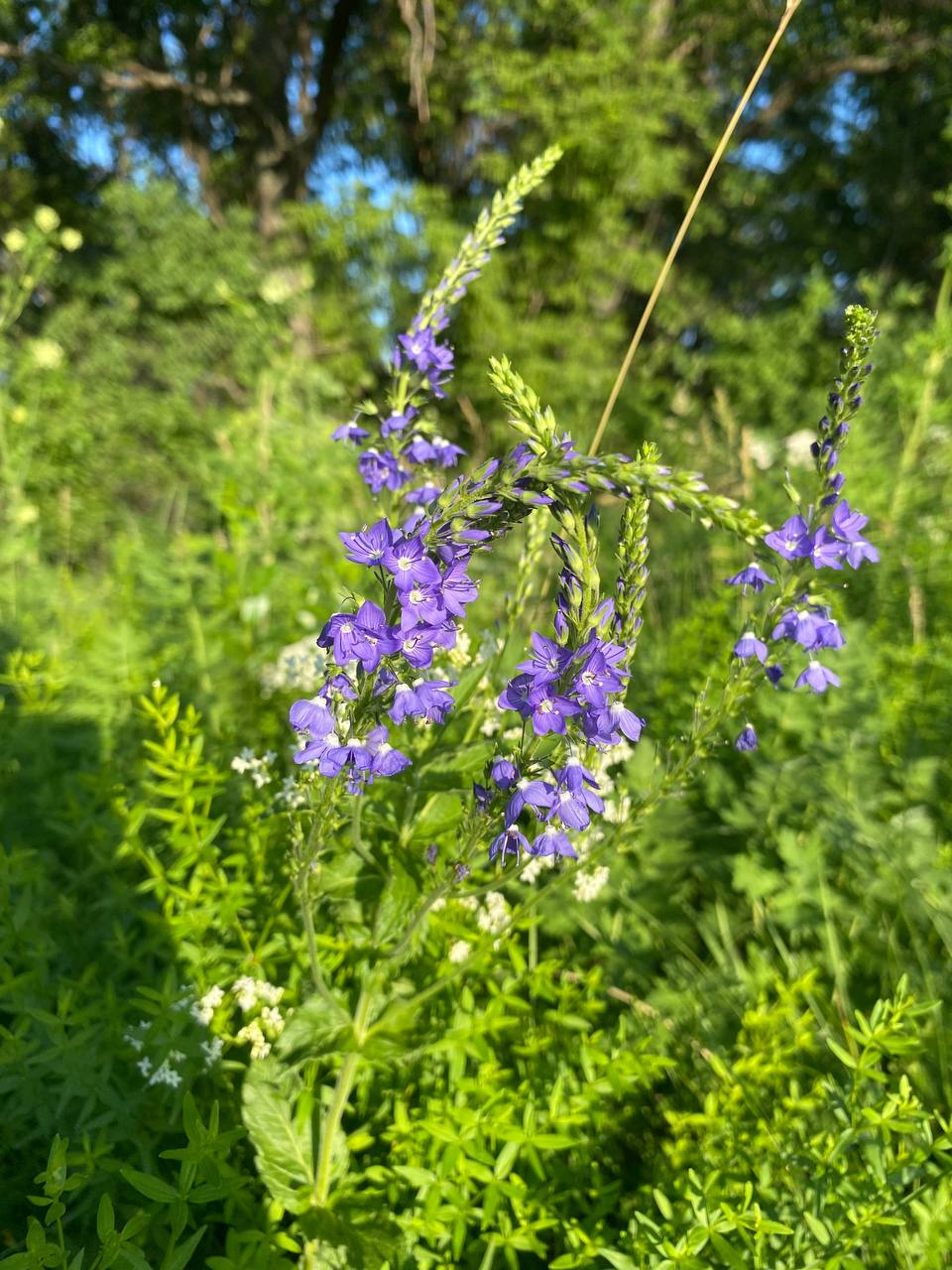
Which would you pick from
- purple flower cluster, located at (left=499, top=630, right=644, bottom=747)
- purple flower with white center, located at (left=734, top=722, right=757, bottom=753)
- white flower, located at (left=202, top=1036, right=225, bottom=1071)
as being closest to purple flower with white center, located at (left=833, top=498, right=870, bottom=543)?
purple flower with white center, located at (left=734, top=722, right=757, bottom=753)

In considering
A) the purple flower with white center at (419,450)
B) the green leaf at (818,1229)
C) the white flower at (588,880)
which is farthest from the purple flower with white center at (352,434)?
the green leaf at (818,1229)

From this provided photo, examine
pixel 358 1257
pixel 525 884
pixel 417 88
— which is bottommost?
pixel 358 1257

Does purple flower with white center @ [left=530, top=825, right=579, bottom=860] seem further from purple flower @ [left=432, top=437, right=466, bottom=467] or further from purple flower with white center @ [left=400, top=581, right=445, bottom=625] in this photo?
purple flower @ [left=432, top=437, right=466, bottom=467]

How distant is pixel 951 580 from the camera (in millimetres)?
3625

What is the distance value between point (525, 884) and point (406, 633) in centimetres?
144

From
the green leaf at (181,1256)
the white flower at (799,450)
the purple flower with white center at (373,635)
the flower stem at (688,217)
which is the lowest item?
the green leaf at (181,1256)

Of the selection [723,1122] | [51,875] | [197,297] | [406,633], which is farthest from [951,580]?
[197,297]

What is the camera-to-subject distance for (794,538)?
1.50 metres

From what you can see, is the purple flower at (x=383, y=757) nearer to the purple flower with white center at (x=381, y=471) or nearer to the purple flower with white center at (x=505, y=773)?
the purple flower with white center at (x=505, y=773)

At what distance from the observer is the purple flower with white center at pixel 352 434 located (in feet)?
5.71

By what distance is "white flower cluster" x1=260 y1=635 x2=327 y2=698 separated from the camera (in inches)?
91.0

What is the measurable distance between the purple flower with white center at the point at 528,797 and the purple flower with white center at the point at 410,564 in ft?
1.17

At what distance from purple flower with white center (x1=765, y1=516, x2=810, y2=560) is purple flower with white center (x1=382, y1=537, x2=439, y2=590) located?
65 centimetres

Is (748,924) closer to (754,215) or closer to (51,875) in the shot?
(51,875)
